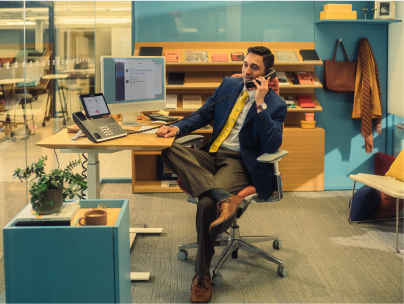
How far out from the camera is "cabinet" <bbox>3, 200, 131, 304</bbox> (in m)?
1.63

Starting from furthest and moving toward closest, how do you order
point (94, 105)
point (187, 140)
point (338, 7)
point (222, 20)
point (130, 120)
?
point (222, 20) → point (338, 7) → point (130, 120) → point (187, 140) → point (94, 105)

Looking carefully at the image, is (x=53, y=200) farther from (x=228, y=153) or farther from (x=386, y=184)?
(x=386, y=184)

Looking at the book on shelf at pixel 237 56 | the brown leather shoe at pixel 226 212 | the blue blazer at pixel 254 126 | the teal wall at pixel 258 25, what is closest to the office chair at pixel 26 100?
the blue blazer at pixel 254 126

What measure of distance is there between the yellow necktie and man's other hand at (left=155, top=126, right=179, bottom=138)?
309 millimetres

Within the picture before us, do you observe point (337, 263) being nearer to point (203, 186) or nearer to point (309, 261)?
point (309, 261)

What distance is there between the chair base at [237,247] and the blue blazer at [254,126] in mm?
405

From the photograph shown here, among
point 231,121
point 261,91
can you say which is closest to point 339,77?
point 231,121

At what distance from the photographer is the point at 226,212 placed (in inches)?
96.7

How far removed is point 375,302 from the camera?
96.0 inches

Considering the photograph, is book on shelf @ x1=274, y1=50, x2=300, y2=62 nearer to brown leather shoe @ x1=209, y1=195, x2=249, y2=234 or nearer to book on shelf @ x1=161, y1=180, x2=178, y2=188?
book on shelf @ x1=161, y1=180, x2=178, y2=188

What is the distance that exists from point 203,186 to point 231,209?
209 mm

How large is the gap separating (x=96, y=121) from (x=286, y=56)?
2475 millimetres

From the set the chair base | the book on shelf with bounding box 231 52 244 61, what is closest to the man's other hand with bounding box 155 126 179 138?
the chair base

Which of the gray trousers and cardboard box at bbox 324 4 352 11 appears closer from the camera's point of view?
the gray trousers
